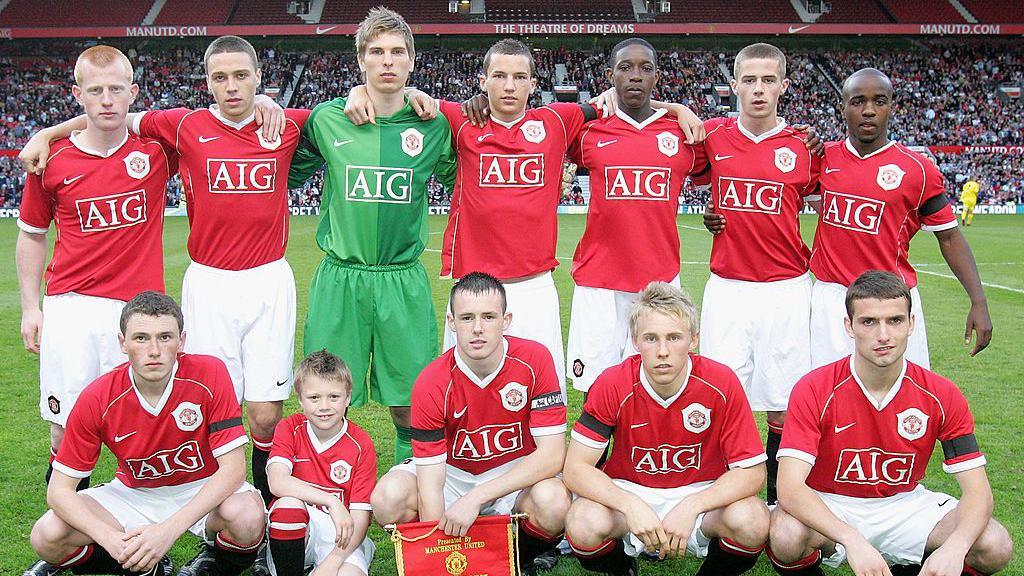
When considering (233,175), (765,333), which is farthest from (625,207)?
(233,175)

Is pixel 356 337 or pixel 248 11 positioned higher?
pixel 248 11

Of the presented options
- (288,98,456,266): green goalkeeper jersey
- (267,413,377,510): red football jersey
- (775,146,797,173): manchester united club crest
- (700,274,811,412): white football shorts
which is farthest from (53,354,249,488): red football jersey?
(775,146,797,173): manchester united club crest

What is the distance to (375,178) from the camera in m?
4.16

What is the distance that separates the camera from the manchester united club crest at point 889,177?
4.11 metres

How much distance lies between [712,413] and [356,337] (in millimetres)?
1709

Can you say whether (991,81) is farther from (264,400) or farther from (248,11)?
(264,400)

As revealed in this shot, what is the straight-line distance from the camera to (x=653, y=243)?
4316mm

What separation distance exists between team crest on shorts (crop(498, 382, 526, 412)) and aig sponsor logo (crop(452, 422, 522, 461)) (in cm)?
8

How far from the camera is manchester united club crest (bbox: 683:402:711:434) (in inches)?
132

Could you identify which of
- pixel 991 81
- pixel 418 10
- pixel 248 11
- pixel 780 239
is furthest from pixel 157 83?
pixel 780 239

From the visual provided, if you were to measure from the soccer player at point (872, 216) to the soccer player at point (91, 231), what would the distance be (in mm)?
3168

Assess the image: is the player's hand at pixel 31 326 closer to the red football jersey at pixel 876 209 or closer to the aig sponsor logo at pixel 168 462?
the aig sponsor logo at pixel 168 462

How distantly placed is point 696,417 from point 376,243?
5.59 feet

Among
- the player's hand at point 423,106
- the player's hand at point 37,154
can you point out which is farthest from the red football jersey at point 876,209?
the player's hand at point 37,154
